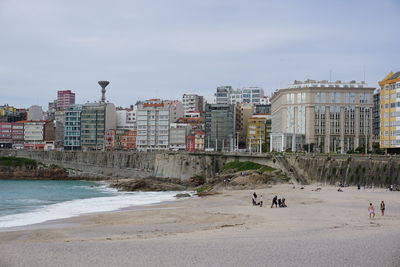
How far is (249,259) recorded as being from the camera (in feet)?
79.4

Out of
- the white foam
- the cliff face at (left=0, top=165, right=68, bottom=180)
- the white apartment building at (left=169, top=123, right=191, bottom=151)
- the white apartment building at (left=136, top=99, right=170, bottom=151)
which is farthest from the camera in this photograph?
the white apartment building at (left=136, top=99, right=170, bottom=151)

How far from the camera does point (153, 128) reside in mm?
174750

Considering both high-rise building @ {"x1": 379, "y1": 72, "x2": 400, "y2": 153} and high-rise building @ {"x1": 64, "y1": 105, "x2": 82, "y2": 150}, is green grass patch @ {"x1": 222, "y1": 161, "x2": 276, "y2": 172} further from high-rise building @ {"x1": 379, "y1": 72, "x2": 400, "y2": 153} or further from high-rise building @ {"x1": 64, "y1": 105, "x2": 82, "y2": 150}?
high-rise building @ {"x1": 64, "y1": 105, "x2": 82, "y2": 150}

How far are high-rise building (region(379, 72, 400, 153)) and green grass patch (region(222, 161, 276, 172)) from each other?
23.8m

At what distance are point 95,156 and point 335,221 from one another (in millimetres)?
105776

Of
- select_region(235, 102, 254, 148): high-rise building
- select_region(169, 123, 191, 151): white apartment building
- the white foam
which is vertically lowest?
the white foam

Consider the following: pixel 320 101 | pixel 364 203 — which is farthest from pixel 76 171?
pixel 364 203

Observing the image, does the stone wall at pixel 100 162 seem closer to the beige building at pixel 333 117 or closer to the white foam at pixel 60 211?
the beige building at pixel 333 117

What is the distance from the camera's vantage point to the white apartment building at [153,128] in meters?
174

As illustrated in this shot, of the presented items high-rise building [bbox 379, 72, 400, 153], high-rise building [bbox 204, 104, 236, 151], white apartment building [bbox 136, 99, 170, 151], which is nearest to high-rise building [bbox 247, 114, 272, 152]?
high-rise building [bbox 204, 104, 236, 151]

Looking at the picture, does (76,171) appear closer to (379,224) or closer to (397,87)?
(397,87)

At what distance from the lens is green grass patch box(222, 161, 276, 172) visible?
8796 centimetres

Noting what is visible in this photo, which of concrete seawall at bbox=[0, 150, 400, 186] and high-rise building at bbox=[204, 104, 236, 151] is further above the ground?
high-rise building at bbox=[204, 104, 236, 151]

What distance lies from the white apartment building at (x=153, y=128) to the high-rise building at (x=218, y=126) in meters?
17.5
